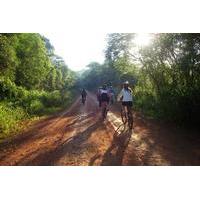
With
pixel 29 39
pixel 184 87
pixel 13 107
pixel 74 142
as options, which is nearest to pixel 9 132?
pixel 74 142

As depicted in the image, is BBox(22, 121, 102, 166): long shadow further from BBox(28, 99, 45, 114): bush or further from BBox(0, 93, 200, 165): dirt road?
BBox(28, 99, 45, 114): bush

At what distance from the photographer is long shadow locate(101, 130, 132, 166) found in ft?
28.1

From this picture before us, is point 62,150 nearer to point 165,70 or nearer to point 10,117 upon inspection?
point 10,117

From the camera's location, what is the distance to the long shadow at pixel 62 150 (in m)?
8.93

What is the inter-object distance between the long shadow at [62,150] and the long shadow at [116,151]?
3.05 ft

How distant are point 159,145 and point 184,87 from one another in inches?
210

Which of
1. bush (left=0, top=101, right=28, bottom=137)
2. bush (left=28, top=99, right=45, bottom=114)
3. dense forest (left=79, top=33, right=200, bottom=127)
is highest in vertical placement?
dense forest (left=79, top=33, right=200, bottom=127)

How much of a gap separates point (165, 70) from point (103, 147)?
1190 centimetres

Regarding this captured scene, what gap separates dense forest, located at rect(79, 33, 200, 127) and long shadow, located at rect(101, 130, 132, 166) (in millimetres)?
3298

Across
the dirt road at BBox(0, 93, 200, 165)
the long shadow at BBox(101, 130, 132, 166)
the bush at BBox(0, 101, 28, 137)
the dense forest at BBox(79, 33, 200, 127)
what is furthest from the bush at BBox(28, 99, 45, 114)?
the long shadow at BBox(101, 130, 132, 166)

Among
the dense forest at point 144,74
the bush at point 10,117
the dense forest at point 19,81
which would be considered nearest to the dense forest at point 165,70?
the dense forest at point 144,74

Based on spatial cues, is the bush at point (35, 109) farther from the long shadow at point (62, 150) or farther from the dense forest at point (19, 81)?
the long shadow at point (62, 150)

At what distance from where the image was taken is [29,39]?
111 feet

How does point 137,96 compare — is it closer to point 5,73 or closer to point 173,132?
point 5,73
